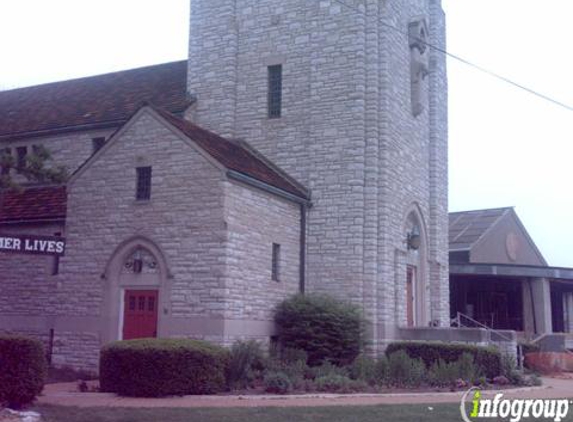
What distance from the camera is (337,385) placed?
57.1 feet

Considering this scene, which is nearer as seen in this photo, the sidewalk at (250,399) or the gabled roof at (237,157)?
the sidewalk at (250,399)

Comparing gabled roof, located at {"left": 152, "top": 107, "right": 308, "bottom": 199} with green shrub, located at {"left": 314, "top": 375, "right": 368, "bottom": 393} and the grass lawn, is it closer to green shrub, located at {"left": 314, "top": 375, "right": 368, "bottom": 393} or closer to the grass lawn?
green shrub, located at {"left": 314, "top": 375, "right": 368, "bottom": 393}

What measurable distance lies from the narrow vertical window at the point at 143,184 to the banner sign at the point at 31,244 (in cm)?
592

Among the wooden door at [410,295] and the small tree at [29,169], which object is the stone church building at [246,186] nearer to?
the wooden door at [410,295]

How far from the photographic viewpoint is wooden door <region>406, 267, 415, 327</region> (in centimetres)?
2620

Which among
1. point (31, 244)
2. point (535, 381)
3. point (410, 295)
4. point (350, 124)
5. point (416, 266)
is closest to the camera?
point (31, 244)

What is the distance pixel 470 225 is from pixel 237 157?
2492 cm

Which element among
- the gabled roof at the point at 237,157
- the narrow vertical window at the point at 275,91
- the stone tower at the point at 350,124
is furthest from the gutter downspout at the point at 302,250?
the narrow vertical window at the point at 275,91

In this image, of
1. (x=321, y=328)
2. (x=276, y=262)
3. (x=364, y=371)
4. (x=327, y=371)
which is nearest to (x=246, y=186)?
(x=276, y=262)

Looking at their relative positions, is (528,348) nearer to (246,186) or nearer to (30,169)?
(246,186)

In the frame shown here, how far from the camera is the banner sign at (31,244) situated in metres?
14.3

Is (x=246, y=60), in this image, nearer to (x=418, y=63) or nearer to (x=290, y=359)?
(x=418, y=63)

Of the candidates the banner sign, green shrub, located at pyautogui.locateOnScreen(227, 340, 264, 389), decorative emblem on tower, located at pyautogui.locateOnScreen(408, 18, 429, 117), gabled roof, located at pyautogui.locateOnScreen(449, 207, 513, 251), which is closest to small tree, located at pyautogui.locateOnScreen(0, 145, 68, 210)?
the banner sign

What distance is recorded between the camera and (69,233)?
22.2m
